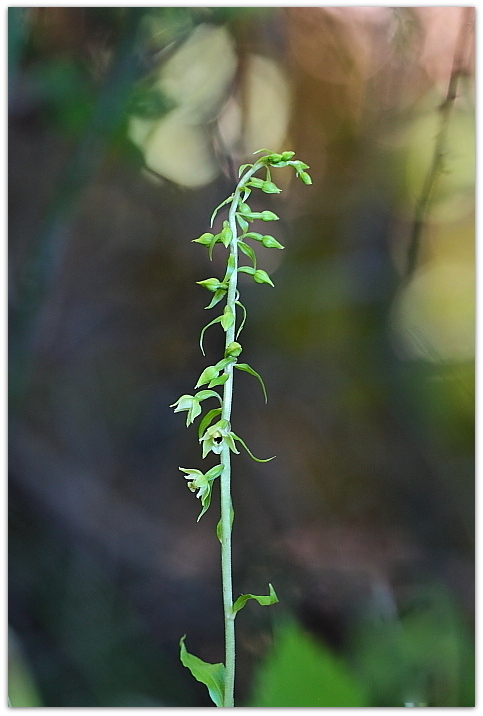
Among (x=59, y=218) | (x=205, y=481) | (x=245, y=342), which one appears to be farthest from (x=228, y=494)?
(x=59, y=218)

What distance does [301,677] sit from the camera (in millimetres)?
667

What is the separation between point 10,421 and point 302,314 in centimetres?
44

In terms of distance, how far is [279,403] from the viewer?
33.4 inches

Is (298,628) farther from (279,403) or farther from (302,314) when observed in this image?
(302,314)

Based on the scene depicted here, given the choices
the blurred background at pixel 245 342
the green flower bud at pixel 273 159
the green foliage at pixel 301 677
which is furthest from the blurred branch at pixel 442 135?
the green foliage at pixel 301 677

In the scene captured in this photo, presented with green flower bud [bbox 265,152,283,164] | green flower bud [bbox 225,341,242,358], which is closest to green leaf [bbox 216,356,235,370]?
green flower bud [bbox 225,341,242,358]

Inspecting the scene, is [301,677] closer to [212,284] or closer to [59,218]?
[212,284]

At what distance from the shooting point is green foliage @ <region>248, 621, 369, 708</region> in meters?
0.65

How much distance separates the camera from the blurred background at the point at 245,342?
778 millimetres

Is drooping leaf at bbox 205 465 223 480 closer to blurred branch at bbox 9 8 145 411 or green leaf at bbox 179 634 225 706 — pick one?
green leaf at bbox 179 634 225 706

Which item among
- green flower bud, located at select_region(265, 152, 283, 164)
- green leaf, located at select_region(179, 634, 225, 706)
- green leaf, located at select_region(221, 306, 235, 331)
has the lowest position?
green leaf, located at select_region(179, 634, 225, 706)

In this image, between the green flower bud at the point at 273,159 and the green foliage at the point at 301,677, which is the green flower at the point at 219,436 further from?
the green foliage at the point at 301,677

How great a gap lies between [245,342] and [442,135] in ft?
1.26

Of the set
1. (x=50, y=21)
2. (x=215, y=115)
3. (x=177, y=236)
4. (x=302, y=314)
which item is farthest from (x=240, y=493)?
(x=50, y=21)
